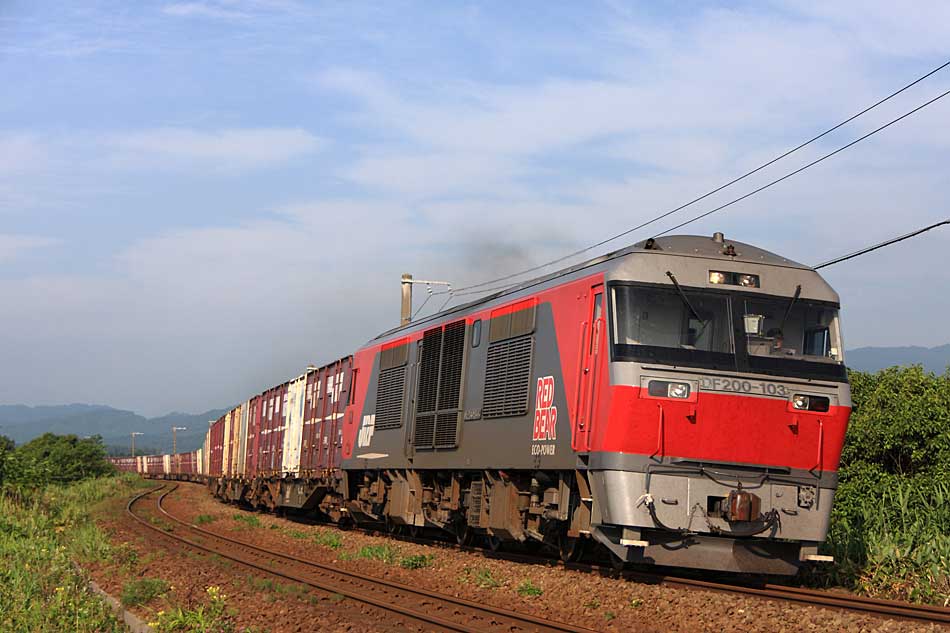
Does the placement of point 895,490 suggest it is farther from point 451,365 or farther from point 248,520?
point 248,520

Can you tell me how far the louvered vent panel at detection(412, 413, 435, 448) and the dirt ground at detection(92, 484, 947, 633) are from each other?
1859mm

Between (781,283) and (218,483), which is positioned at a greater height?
(781,283)

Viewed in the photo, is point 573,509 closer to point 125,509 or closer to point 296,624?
point 296,624

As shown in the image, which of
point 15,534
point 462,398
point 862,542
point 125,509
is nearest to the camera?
point 862,542

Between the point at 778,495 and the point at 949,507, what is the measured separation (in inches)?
179

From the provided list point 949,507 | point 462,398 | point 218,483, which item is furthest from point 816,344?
point 218,483

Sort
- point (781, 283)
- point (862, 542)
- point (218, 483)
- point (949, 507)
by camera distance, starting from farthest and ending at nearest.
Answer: point (218, 483), point (949, 507), point (862, 542), point (781, 283)

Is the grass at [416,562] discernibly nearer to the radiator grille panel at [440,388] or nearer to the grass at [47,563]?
the radiator grille panel at [440,388]

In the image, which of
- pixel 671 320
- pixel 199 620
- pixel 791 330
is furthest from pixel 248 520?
pixel 791 330

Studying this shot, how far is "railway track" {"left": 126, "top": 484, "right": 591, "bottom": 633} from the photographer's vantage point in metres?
10.1

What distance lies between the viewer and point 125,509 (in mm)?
30516

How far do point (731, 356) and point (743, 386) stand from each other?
1.25 ft

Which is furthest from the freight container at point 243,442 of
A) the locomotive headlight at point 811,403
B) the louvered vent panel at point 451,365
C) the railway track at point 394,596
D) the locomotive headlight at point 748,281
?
the locomotive headlight at point 811,403

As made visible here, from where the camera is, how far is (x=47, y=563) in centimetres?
1496
